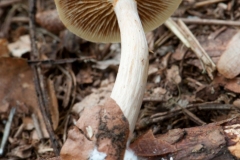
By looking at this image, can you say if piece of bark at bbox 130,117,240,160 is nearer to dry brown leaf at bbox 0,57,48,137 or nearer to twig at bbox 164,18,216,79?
twig at bbox 164,18,216,79

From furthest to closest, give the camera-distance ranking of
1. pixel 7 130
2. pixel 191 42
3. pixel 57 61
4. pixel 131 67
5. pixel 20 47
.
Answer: pixel 20 47, pixel 57 61, pixel 191 42, pixel 7 130, pixel 131 67

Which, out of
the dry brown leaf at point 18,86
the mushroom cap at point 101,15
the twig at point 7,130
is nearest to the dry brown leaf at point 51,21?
the dry brown leaf at point 18,86

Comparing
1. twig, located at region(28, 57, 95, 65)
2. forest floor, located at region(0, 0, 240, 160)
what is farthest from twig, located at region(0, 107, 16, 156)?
twig, located at region(28, 57, 95, 65)

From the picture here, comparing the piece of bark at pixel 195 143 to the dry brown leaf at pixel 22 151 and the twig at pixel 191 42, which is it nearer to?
the twig at pixel 191 42

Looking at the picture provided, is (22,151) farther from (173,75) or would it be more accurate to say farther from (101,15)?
(173,75)

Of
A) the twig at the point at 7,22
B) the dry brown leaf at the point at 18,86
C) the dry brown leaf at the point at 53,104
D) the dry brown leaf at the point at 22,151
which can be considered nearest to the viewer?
the dry brown leaf at the point at 22,151

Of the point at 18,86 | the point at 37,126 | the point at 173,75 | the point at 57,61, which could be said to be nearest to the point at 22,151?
the point at 37,126
